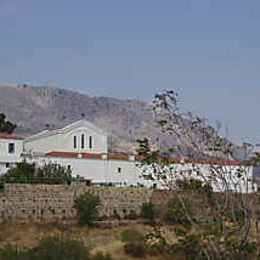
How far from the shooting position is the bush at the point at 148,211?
1614 inches

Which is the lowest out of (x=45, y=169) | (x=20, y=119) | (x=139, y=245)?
(x=139, y=245)

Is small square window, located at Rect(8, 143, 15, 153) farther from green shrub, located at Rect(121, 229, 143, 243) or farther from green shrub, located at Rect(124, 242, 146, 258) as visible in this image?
green shrub, located at Rect(124, 242, 146, 258)

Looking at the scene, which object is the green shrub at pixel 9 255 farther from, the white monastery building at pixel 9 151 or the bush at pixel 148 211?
the white monastery building at pixel 9 151

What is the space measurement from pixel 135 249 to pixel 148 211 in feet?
40.4

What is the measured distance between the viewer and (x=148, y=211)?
41406 mm

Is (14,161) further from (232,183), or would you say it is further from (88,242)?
(232,183)

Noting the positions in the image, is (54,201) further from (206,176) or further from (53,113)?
(53,113)

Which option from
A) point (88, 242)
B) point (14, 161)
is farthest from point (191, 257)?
point (14, 161)

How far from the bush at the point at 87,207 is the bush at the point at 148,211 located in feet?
9.82

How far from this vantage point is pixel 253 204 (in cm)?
1258

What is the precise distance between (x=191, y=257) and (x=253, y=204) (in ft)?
4.61

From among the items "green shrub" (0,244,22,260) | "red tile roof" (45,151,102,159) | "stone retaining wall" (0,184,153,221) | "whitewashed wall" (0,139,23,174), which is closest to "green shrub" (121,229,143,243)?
"stone retaining wall" (0,184,153,221)

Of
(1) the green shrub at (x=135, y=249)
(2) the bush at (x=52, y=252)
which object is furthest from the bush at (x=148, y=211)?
(2) the bush at (x=52, y=252)

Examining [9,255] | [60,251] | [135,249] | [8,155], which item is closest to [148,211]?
[135,249]
